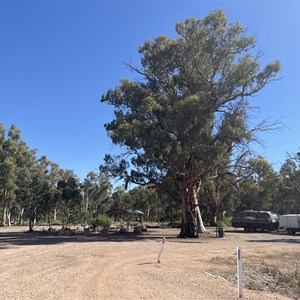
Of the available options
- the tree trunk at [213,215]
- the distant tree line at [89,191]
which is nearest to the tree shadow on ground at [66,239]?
the distant tree line at [89,191]

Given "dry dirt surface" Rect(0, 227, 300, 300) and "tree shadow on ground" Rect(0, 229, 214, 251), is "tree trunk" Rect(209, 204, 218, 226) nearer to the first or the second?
"tree shadow on ground" Rect(0, 229, 214, 251)

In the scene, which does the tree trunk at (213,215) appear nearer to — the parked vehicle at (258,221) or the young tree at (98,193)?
the parked vehicle at (258,221)

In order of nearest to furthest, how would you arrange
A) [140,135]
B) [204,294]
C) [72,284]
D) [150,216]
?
[204,294] → [72,284] → [140,135] → [150,216]

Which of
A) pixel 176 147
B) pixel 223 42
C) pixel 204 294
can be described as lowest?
pixel 204 294

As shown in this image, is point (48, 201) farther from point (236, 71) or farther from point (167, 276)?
point (167, 276)

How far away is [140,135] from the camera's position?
105 feet

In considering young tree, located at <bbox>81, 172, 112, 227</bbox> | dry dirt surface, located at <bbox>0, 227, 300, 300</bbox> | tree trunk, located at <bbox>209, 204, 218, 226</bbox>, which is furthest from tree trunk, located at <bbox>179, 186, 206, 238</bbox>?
young tree, located at <bbox>81, 172, 112, 227</bbox>

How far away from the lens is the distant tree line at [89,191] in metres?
47.2

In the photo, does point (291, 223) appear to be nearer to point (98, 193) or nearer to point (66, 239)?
point (66, 239)

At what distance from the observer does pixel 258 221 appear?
49.4m

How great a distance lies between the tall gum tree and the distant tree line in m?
4.87

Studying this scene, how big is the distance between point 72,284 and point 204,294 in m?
3.53

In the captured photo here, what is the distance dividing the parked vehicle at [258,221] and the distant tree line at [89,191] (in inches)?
186

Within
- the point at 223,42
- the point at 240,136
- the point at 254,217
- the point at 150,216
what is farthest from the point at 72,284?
the point at 150,216
